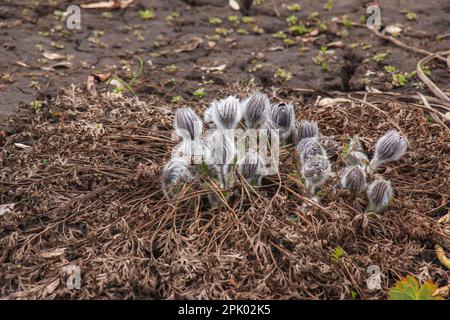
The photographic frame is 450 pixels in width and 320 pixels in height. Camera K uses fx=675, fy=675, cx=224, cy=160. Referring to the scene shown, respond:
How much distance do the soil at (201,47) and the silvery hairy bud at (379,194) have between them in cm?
180

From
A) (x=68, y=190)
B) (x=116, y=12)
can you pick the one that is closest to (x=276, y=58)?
(x=116, y=12)

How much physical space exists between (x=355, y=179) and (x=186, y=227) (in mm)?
881

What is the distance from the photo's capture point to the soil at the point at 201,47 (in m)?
5.06

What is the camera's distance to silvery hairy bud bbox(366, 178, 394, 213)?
335cm

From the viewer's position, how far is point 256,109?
3623 mm

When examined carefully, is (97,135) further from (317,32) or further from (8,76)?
(317,32)

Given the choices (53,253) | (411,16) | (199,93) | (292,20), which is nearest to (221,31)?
(292,20)

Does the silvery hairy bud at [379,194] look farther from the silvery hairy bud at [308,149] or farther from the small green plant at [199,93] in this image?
the small green plant at [199,93]

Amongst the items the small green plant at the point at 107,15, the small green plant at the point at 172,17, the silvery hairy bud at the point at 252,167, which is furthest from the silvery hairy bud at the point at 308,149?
the small green plant at the point at 107,15

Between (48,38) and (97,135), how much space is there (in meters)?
1.99

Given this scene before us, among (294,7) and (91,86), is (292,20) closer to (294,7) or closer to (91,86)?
(294,7)

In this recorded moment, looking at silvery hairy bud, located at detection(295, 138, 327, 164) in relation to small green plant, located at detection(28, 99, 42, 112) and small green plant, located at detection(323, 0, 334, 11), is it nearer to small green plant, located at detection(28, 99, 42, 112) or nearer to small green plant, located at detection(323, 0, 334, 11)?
small green plant, located at detection(28, 99, 42, 112)

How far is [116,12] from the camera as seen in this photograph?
6.12 m

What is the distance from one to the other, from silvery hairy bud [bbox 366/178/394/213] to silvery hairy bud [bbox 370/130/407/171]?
27 centimetres
